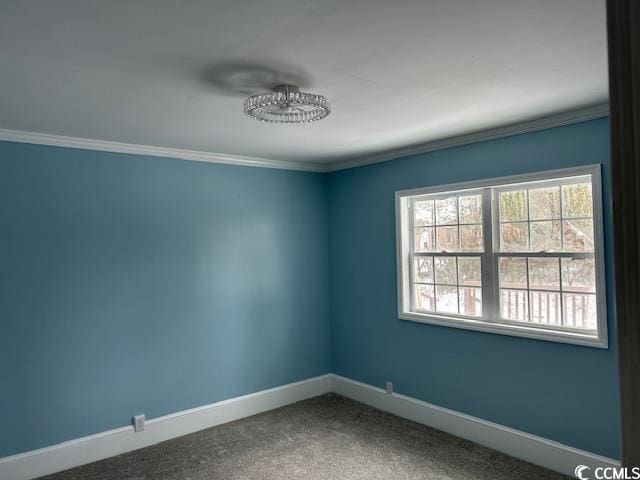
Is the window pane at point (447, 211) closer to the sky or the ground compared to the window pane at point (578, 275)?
closer to the sky

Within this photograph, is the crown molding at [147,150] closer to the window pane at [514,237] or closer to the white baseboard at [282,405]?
the window pane at [514,237]

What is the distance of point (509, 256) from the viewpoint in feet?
11.7

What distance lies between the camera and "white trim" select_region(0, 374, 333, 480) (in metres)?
3.26

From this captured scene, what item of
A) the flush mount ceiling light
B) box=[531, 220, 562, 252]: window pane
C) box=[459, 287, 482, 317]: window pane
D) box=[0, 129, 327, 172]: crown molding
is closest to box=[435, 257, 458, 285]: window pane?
box=[459, 287, 482, 317]: window pane

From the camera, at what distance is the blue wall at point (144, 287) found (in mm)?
3312

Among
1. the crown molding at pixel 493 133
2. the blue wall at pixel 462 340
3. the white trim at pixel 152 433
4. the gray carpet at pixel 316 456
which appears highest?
the crown molding at pixel 493 133

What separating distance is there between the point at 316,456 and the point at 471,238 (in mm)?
2156

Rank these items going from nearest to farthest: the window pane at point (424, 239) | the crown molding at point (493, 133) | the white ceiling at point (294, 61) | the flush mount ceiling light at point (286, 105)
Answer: the white ceiling at point (294, 61) → the flush mount ceiling light at point (286, 105) → the crown molding at point (493, 133) → the window pane at point (424, 239)

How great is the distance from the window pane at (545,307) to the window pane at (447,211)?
921 millimetres

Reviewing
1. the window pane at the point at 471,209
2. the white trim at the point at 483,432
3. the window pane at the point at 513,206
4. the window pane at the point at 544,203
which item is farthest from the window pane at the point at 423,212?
the white trim at the point at 483,432

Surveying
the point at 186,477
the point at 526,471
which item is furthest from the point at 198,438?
the point at 526,471

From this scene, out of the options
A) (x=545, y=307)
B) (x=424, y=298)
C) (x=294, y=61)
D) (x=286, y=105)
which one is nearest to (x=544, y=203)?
(x=545, y=307)

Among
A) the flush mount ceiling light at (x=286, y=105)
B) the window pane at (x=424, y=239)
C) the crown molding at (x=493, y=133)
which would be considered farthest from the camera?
the window pane at (x=424, y=239)

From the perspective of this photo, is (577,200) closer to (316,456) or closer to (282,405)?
(316,456)
